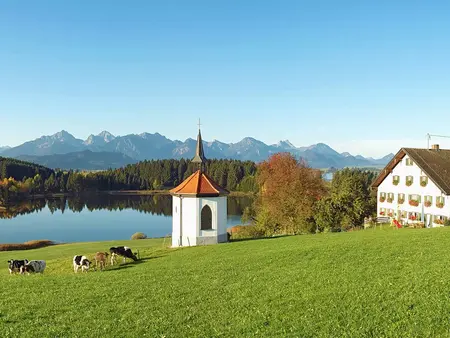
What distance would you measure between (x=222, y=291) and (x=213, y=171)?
15871 cm

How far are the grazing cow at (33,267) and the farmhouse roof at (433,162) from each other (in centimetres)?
3478

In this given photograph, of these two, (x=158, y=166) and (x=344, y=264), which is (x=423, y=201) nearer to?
(x=344, y=264)

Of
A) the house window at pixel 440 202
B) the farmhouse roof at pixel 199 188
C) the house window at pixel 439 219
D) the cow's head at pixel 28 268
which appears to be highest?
the farmhouse roof at pixel 199 188

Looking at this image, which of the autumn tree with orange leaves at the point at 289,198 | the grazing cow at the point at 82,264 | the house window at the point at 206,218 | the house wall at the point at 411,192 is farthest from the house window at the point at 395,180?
the grazing cow at the point at 82,264

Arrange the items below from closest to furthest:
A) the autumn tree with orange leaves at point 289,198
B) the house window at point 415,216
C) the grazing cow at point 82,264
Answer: the grazing cow at point 82,264
the house window at point 415,216
the autumn tree with orange leaves at point 289,198

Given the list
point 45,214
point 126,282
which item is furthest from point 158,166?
point 126,282

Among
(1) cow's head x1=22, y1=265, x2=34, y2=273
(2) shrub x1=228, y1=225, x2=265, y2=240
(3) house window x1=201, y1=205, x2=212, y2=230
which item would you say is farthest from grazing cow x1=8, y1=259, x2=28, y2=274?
(2) shrub x1=228, y1=225, x2=265, y2=240

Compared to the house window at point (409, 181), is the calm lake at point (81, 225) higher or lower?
lower

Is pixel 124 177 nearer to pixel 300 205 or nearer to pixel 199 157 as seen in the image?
pixel 300 205

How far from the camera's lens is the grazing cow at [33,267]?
23.6 m

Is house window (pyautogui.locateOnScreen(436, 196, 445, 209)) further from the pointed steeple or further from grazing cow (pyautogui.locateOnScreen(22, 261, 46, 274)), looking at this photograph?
grazing cow (pyautogui.locateOnScreen(22, 261, 46, 274))

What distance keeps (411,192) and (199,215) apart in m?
24.5

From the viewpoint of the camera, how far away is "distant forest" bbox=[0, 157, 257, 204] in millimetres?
159500

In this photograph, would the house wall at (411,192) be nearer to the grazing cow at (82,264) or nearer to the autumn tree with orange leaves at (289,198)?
the autumn tree with orange leaves at (289,198)
